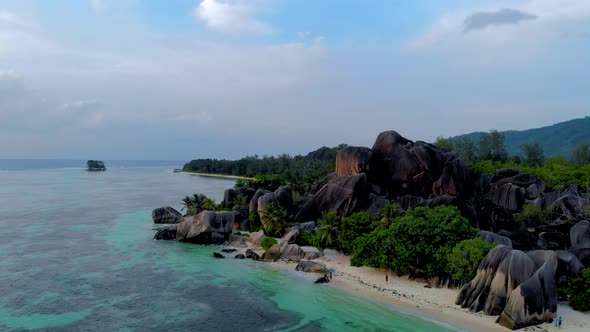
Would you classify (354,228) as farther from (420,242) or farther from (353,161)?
(353,161)

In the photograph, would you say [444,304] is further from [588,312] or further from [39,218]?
[39,218]

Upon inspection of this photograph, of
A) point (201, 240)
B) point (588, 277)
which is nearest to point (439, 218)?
point (588, 277)

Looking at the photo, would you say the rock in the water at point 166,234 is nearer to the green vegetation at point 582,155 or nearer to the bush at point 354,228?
the bush at point 354,228

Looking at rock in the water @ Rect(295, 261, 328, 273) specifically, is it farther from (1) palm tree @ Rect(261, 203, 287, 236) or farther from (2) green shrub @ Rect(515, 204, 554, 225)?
(2) green shrub @ Rect(515, 204, 554, 225)

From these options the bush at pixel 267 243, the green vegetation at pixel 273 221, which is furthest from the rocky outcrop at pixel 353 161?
the bush at pixel 267 243

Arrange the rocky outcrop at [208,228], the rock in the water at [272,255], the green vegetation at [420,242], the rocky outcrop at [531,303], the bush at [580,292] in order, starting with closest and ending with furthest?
1. the rocky outcrop at [531,303]
2. the bush at [580,292]
3. the green vegetation at [420,242]
4. the rock in the water at [272,255]
5. the rocky outcrop at [208,228]
